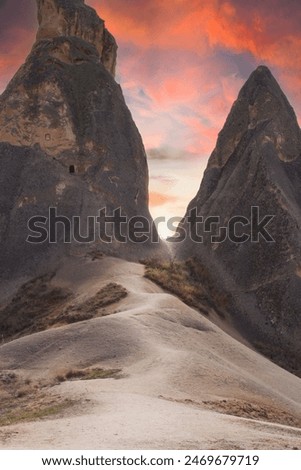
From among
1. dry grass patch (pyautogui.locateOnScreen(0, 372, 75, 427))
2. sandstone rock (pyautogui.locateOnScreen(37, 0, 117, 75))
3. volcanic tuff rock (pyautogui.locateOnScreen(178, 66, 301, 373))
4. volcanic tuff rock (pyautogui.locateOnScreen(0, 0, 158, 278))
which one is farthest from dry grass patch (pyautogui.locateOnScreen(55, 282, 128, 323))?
sandstone rock (pyautogui.locateOnScreen(37, 0, 117, 75))

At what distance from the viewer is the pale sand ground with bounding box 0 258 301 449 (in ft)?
→ 25.2

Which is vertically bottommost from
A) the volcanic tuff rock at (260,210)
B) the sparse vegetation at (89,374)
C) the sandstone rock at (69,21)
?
the sparse vegetation at (89,374)

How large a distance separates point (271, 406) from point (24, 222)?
1660 centimetres

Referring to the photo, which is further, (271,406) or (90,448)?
(271,406)

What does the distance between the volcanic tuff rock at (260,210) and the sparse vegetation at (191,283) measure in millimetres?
311

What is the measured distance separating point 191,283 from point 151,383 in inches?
627

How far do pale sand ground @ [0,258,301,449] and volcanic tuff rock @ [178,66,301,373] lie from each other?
650 centimetres

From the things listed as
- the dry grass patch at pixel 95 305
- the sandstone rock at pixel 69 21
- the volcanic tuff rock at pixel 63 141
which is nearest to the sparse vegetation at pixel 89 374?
the dry grass patch at pixel 95 305

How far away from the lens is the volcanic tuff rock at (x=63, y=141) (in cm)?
2716

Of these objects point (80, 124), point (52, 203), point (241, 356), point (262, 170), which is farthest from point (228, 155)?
point (241, 356)

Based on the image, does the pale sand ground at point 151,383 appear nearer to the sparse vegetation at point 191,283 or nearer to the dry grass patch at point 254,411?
the dry grass patch at point 254,411

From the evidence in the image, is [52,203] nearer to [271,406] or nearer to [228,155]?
[228,155]

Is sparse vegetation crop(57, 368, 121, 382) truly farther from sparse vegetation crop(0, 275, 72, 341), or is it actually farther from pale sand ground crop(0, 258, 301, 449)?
sparse vegetation crop(0, 275, 72, 341)

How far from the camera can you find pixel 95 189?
92.9 feet
